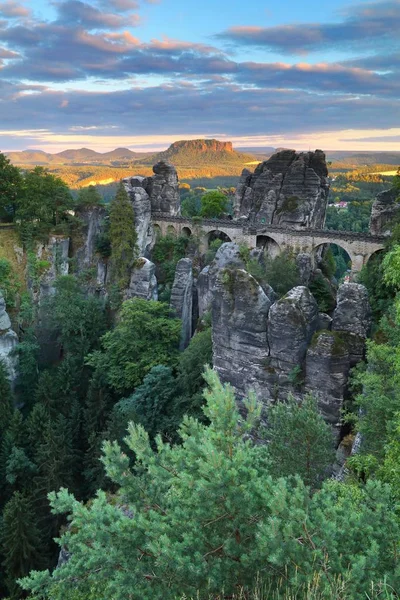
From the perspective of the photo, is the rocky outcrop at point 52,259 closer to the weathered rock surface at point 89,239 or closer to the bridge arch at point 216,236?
the weathered rock surface at point 89,239

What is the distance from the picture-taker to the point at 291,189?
1577 inches

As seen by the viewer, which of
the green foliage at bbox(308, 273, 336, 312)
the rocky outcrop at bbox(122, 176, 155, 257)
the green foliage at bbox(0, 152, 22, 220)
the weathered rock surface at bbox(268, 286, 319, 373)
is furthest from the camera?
the green foliage at bbox(0, 152, 22, 220)

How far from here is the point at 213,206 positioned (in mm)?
52969

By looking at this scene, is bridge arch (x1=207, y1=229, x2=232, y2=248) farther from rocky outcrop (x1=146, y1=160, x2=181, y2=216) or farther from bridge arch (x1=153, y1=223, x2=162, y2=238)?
bridge arch (x1=153, y1=223, x2=162, y2=238)

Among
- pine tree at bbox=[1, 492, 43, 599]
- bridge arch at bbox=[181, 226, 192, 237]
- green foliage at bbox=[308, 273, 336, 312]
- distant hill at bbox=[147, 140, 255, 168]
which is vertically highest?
distant hill at bbox=[147, 140, 255, 168]

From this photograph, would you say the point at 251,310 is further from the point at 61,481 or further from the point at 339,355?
the point at 61,481

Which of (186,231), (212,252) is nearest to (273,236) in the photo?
(212,252)

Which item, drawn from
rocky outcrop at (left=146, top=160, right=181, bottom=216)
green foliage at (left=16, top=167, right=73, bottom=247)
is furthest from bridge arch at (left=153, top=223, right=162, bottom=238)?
green foliage at (left=16, top=167, right=73, bottom=247)

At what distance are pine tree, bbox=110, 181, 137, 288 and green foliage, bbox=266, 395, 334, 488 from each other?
A: 2544 centimetres

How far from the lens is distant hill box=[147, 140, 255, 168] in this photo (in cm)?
18062

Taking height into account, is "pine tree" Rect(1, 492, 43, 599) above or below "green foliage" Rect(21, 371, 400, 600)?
below

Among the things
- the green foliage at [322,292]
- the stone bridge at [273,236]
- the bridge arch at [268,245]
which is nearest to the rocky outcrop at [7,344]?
the stone bridge at [273,236]

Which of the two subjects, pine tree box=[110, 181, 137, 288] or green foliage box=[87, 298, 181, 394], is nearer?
green foliage box=[87, 298, 181, 394]

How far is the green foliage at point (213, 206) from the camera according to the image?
173 feet
